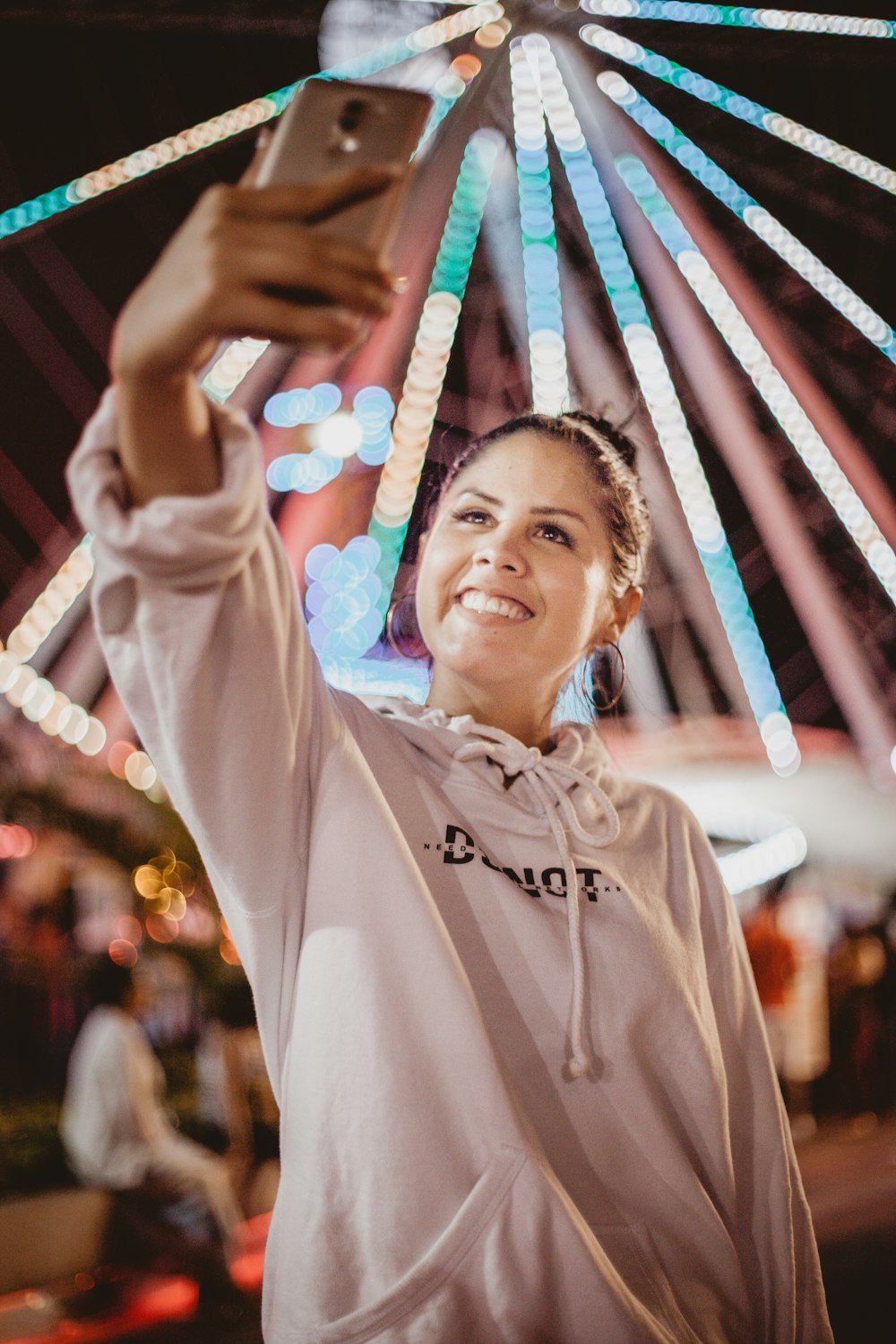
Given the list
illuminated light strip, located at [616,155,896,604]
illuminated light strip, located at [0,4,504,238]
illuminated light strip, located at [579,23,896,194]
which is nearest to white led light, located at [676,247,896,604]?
illuminated light strip, located at [616,155,896,604]

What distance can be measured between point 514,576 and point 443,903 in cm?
48

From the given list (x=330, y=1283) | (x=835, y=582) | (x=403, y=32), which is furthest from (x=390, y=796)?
(x=835, y=582)

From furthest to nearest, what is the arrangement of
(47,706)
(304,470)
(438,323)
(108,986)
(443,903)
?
(47,706) → (304,470) → (438,323) → (108,986) → (443,903)

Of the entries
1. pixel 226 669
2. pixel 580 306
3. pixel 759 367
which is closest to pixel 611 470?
pixel 226 669

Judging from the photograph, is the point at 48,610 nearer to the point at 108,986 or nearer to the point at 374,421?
the point at 374,421

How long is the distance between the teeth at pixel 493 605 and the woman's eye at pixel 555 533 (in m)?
0.14

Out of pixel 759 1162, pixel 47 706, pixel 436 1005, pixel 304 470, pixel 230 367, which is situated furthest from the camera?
pixel 47 706

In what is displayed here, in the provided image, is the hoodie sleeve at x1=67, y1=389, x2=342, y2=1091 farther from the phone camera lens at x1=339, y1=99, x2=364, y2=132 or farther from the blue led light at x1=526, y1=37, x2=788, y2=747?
the blue led light at x1=526, y1=37, x2=788, y2=747

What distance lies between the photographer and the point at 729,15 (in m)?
4.76

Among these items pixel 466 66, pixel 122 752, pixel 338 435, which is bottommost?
pixel 338 435

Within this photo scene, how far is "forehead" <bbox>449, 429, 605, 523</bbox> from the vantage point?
5.06 ft

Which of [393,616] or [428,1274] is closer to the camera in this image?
[428,1274]

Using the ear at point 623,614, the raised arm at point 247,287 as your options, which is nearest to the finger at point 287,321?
the raised arm at point 247,287

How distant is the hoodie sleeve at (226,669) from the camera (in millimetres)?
876
